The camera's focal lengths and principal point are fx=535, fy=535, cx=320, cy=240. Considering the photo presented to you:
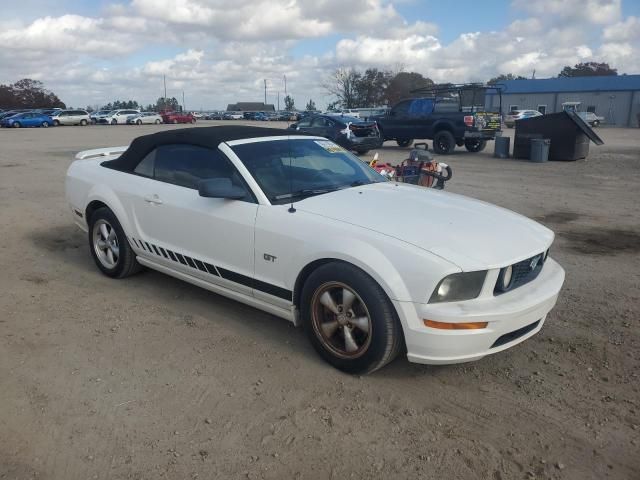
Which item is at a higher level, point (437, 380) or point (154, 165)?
point (154, 165)

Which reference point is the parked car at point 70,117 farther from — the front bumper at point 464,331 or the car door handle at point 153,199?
the front bumper at point 464,331

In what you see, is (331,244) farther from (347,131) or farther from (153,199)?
(347,131)

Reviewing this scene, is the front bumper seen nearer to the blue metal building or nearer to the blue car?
the blue car

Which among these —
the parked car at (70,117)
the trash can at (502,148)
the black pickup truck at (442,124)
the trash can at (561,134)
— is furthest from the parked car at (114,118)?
the trash can at (561,134)

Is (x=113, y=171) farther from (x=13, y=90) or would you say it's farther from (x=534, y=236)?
(x=13, y=90)

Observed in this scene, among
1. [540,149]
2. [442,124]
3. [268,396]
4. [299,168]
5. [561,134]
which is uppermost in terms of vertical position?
[299,168]

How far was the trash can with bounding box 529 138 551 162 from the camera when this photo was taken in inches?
645

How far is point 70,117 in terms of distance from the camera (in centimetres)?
4578

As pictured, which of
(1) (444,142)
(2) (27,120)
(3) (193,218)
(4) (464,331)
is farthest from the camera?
(2) (27,120)

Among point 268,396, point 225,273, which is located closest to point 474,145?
point 225,273

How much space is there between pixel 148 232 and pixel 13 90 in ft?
269

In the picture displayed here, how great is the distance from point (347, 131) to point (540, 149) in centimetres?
599

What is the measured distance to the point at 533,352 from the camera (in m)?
3.71

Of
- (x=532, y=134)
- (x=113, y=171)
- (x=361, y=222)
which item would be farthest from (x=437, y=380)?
(x=532, y=134)
